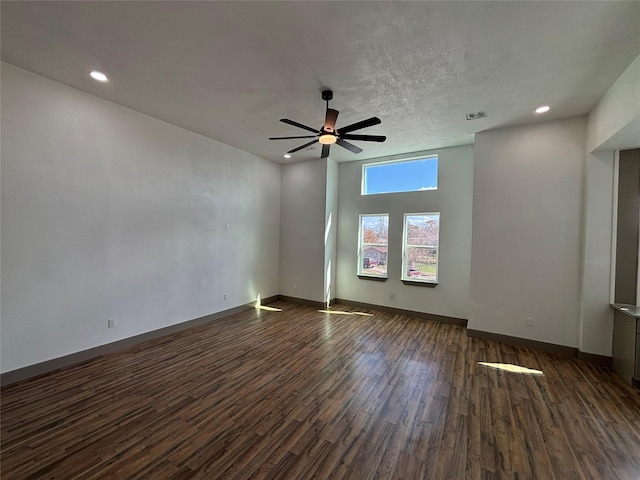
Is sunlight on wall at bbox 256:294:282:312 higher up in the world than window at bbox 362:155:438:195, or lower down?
lower down

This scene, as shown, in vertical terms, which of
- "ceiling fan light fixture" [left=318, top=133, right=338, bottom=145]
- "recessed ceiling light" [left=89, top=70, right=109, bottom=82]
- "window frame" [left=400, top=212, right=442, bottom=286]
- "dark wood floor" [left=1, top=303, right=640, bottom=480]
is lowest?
"dark wood floor" [left=1, top=303, right=640, bottom=480]

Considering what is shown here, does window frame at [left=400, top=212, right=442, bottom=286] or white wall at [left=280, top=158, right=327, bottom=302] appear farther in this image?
white wall at [left=280, top=158, right=327, bottom=302]

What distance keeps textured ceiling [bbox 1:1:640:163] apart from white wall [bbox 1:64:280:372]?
47 cm

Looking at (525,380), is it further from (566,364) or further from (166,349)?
(166,349)

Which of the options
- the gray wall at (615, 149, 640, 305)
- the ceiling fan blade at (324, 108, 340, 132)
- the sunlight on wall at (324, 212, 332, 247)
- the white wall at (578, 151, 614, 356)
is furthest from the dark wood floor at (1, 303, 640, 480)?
the ceiling fan blade at (324, 108, 340, 132)

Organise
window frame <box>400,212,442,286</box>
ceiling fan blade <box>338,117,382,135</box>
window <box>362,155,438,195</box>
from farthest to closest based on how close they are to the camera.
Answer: window <box>362,155,438,195</box>, window frame <box>400,212,442,286</box>, ceiling fan blade <box>338,117,382,135</box>

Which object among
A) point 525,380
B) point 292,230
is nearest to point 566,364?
point 525,380

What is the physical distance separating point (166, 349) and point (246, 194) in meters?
3.31

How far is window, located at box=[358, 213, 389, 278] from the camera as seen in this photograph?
5863 mm

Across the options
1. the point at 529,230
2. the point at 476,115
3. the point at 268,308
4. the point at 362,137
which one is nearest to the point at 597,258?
the point at 529,230

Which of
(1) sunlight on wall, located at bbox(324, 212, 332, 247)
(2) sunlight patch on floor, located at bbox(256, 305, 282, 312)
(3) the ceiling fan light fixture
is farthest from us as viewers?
(1) sunlight on wall, located at bbox(324, 212, 332, 247)

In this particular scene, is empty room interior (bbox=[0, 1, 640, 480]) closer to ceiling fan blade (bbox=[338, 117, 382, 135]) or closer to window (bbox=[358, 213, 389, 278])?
ceiling fan blade (bbox=[338, 117, 382, 135])

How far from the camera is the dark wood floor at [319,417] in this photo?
183cm

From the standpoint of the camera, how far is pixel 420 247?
545 cm
